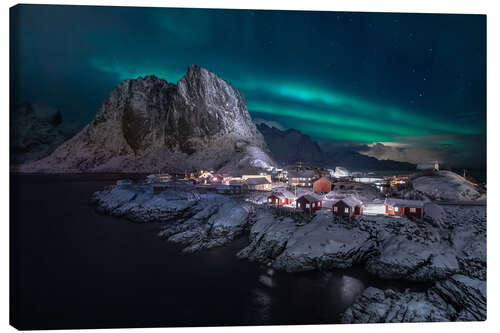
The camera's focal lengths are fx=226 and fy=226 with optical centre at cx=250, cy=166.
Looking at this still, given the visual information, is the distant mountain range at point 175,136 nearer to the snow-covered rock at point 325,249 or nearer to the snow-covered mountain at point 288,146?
the snow-covered mountain at point 288,146

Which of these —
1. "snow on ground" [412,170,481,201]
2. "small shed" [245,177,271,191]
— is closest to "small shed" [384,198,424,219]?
"snow on ground" [412,170,481,201]

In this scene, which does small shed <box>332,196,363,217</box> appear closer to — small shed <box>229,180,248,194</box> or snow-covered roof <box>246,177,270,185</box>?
Answer: small shed <box>229,180,248,194</box>

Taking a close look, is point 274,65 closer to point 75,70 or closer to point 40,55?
point 40,55

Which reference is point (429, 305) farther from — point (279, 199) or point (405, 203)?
point (279, 199)

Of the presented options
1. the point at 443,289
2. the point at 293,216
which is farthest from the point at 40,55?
the point at 443,289

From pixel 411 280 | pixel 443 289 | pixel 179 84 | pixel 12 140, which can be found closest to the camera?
pixel 12 140

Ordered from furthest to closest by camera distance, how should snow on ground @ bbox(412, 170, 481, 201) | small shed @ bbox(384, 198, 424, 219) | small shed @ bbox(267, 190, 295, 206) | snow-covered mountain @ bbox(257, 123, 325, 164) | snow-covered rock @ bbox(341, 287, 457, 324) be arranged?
snow-covered mountain @ bbox(257, 123, 325, 164) → small shed @ bbox(267, 190, 295, 206) → snow on ground @ bbox(412, 170, 481, 201) → small shed @ bbox(384, 198, 424, 219) → snow-covered rock @ bbox(341, 287, 457, 324)
